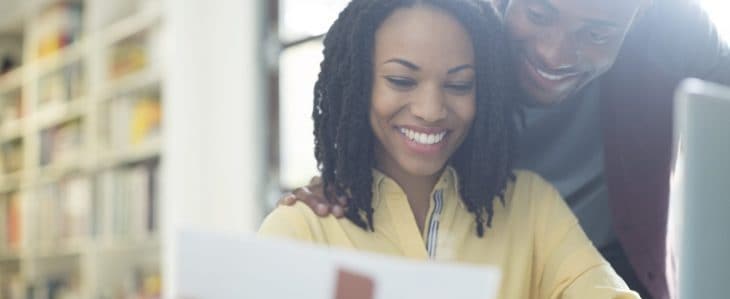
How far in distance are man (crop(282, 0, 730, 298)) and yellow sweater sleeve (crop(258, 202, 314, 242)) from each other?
0.04 feet

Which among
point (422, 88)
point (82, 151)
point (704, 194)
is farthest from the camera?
point (82, 151)

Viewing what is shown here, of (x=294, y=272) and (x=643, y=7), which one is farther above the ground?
(x=643, y=7)

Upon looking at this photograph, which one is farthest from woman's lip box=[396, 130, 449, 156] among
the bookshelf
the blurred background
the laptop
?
the bookshelf

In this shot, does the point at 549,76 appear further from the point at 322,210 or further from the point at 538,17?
the point at 322,210

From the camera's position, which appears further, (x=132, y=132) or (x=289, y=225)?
(x=132, y=132)

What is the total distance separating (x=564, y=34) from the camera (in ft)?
2.60

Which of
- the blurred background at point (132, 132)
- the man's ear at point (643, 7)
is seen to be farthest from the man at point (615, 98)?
the blurred background at point (132, 132)

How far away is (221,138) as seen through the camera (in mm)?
2580

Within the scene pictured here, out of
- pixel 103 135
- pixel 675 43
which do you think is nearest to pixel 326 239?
pixel 675 43

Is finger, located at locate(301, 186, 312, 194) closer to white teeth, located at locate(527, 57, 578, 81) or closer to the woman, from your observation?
the woman

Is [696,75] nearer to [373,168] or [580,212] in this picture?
[580,212]

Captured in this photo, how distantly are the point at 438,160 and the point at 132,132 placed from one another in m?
2.41

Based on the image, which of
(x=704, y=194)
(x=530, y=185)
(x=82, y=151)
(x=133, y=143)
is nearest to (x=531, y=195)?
(x=530, y=185)

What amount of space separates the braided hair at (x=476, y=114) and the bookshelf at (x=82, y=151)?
82.0 inches
